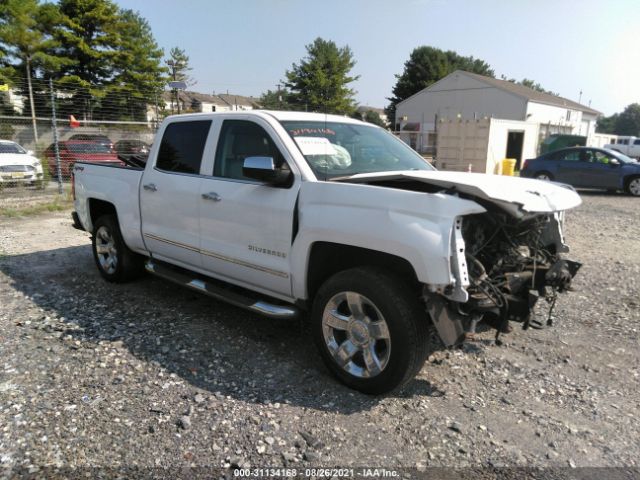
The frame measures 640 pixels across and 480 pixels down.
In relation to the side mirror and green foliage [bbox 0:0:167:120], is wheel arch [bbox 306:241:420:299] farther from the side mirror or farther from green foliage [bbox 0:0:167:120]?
green foliage [bbox 0:0:167:120]

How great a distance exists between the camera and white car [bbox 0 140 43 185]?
509 inches

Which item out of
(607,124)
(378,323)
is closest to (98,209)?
(378,323)

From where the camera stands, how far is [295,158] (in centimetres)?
377

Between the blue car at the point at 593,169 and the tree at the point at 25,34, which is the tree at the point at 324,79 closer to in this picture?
the tree at the point at 25,34

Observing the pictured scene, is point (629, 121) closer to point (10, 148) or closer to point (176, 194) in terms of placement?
point (10, 148)

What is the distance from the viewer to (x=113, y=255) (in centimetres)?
Result: 579

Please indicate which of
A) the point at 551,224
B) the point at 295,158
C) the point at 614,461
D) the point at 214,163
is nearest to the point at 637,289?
the point at 551,224

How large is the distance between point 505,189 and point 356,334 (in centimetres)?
138

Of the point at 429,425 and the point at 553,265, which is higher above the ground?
the point at 553,265

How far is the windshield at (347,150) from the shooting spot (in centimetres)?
389

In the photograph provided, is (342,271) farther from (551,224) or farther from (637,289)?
(637,289)

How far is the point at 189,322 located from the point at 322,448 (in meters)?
2.26

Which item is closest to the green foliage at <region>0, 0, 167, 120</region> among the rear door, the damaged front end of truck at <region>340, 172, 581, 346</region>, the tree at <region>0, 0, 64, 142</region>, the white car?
the tree at <region>0, 0, 64, 142</region>

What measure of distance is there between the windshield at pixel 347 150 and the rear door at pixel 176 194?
107 centimetres
